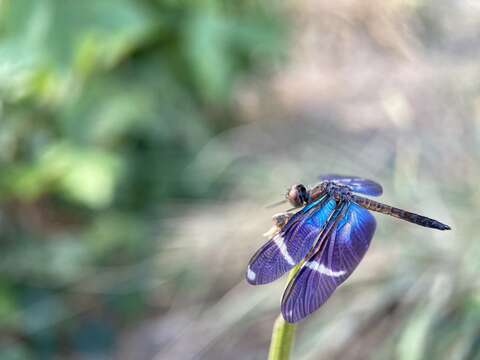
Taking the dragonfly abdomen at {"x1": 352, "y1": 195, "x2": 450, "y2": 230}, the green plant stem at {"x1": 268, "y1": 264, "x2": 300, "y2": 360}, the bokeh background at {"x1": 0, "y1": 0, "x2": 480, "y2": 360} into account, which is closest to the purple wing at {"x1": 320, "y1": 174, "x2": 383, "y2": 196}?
the dragonfly abdomen at {"x1": 352, "y1": 195, "x2": 450, "y2": 230}

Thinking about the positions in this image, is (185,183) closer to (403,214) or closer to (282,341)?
(403,214)

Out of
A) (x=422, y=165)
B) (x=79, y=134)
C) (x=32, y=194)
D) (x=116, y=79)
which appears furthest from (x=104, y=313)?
(x=422, y=165)

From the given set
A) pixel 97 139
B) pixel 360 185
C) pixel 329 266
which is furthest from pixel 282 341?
pixel 97 139

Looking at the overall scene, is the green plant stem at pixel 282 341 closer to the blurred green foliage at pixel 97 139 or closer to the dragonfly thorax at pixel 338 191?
the dragonfly thorax at pixel 338 191

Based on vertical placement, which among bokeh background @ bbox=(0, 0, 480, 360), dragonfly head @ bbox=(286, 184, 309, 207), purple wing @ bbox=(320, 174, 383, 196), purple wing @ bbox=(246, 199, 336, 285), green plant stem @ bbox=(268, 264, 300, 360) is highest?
bokeh background @ bbox=(0, 0, 480, 360)

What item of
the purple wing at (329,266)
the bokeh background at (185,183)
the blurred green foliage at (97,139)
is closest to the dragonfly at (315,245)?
the purple wing at (329,266)

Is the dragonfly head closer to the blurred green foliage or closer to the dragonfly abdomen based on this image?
the dragonfly abdomen

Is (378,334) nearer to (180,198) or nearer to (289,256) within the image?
(180,198)
